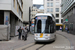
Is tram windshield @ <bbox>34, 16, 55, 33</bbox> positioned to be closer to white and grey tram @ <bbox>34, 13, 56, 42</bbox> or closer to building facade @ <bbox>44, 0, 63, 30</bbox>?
white and grey tram @ <bbox>34, 13, 56, 42</bbox>

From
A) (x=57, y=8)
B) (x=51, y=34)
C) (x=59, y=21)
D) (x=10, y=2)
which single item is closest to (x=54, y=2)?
(x=57, y=8)

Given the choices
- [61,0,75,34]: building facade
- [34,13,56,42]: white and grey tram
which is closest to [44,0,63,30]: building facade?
[61,0,75,34]: building facade

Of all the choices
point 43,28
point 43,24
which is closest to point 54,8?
point 43,24

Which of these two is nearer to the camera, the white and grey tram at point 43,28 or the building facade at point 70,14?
the white and grey tram at point 43,28

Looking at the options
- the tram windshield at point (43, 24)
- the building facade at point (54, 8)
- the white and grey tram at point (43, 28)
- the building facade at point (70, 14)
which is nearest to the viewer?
the white and grey tram at point (43, 28)

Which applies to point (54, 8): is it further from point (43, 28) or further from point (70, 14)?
point (43, 28)

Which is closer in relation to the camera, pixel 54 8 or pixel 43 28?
pixel 43 28

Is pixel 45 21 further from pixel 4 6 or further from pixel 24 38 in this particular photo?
pixel 4 6

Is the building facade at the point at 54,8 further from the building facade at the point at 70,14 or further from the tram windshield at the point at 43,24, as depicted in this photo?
the tram windshield at the point at 43,24

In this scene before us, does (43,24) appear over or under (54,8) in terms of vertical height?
under

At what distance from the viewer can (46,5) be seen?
233 feet

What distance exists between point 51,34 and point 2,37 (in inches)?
243

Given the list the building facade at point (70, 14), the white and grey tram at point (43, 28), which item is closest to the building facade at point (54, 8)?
the building facade at point (70, 14)

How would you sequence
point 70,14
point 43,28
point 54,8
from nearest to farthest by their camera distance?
point 43,28, point 70,14, point 54,8
